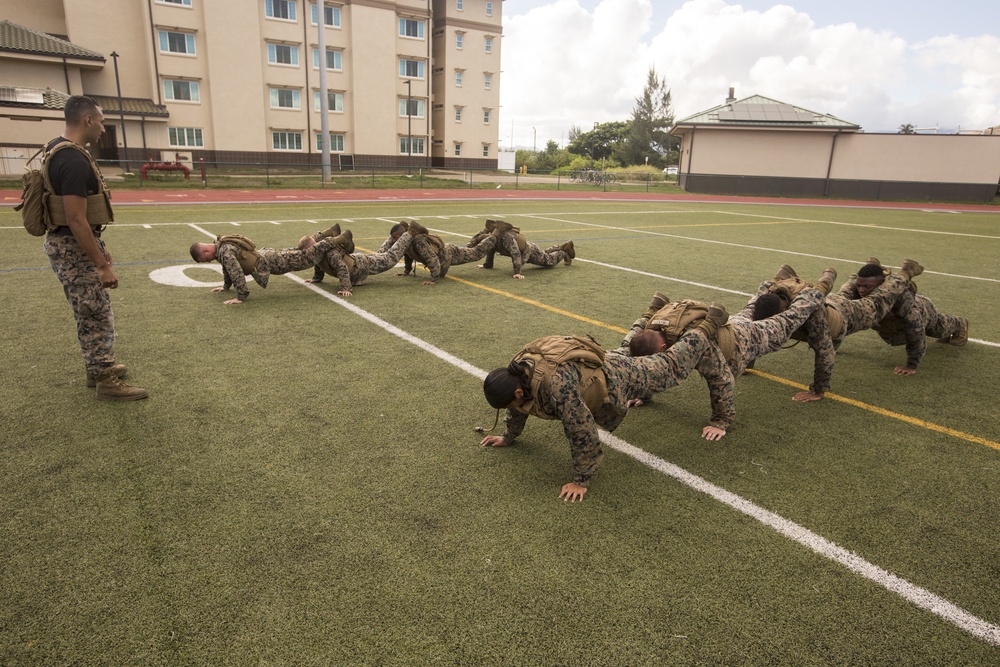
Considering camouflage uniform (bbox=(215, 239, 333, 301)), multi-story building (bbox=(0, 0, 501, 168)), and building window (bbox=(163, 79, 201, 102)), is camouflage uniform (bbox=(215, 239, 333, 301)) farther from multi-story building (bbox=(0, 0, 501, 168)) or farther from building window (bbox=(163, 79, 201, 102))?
building window (bbox=(163, 79, 201, 102))

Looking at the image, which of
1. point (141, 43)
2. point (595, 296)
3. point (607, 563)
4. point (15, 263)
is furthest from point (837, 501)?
point (141, 43)

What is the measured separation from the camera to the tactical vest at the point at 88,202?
4.41m

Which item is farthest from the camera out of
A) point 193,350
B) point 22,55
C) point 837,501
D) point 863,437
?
point 22,55

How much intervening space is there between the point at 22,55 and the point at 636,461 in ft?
154

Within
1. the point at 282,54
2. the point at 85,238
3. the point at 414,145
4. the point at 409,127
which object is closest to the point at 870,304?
the point at 85,238

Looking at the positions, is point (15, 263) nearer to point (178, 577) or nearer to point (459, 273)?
point (459, 273)

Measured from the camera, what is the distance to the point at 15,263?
10047 mm

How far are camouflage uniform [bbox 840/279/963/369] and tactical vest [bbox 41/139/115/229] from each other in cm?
649

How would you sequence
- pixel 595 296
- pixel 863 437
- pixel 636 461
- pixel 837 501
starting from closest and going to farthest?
pixel 837 501 → pixel 636 461 → pixel 863 437 → pixel 595 296

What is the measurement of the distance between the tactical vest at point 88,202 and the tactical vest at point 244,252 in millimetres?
3016

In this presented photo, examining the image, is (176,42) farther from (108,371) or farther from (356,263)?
(108,371)

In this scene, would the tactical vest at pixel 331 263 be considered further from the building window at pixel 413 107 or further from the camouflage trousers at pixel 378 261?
the building window at pixel 413 107

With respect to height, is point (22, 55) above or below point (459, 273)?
above

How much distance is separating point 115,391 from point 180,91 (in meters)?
45.9
